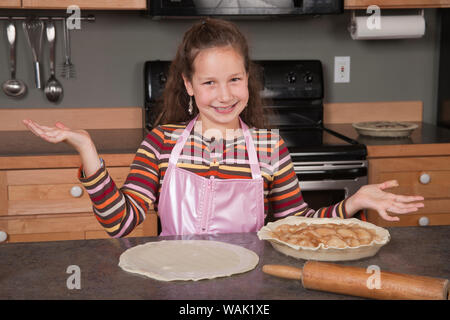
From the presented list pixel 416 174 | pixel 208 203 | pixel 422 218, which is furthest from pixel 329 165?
pixel 208 203

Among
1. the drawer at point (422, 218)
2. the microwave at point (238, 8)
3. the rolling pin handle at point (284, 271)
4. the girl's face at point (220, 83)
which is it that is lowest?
the drawer at point (422, 218)

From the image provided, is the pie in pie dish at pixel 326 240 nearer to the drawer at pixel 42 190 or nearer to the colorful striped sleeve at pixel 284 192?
the colorful striped sleeve at pixel 284 192

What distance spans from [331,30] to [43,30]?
1382mm

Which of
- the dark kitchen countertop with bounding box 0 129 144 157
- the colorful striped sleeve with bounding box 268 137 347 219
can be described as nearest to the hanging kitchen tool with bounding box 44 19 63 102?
the dark kitchen countertop with bounding box 0 129 144 157

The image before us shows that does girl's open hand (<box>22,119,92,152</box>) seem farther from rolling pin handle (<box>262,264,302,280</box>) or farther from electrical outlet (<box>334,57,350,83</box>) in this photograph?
electrical outlet (<box>334,57,350,83</box>)

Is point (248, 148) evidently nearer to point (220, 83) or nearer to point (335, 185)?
point (220, 83)

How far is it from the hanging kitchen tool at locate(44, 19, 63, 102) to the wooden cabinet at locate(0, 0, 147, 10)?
0.27 m

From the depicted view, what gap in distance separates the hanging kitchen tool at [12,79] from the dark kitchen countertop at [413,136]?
4.83 feet

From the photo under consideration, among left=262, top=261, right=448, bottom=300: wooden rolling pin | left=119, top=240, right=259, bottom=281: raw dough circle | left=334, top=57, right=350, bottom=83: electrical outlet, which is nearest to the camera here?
left=262, top=261, right=448, bottom=300: wooden rolling pin

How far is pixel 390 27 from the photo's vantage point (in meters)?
2.77

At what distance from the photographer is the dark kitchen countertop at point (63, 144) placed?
7.66 feet

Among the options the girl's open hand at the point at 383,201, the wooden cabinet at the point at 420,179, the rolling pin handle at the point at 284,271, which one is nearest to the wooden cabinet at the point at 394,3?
the wooden cabinet at the point at 420,179

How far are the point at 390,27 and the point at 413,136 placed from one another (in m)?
0.53

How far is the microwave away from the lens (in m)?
2.47
